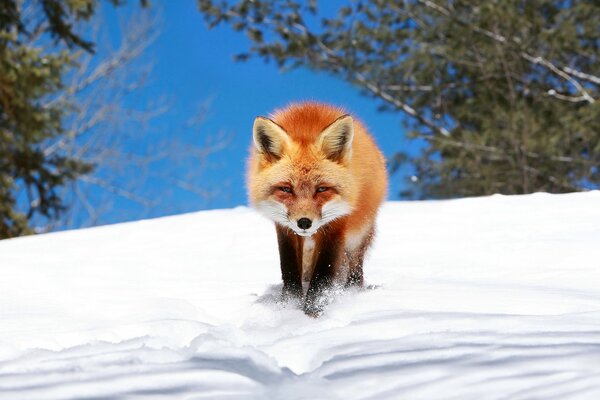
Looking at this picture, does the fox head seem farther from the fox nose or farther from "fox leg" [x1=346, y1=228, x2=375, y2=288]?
"fox leg" [x1=346, y1=228, x2=375, y2=288]

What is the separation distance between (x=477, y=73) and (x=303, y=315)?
1234 centimetres

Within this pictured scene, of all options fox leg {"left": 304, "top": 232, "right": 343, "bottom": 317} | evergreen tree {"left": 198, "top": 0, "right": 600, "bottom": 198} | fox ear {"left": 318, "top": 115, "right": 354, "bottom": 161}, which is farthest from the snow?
evergreen tree {"left": 198, "top": 0, "right": 600, "bottom": 198}

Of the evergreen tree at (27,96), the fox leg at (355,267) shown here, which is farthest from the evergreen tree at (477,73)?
the fox leg at (355,267)

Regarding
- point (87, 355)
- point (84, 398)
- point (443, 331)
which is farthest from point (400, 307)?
point (84, 398)

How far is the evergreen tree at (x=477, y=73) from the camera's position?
12.9 m

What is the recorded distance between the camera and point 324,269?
3.74 m

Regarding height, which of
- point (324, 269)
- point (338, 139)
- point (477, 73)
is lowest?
point (324, 269)

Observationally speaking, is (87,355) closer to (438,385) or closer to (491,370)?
(438,385)

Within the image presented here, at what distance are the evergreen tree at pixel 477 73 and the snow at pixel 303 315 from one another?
574 centimetres

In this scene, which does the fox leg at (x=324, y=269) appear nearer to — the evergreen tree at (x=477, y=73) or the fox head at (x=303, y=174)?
the fox head at (x=303, y=174)

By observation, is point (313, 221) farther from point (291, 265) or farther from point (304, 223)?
point (291, 265)

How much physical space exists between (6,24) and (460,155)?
29.9ft

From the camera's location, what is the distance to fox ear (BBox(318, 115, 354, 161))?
3.61 metres

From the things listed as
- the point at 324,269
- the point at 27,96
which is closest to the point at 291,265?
the point at 324,269
